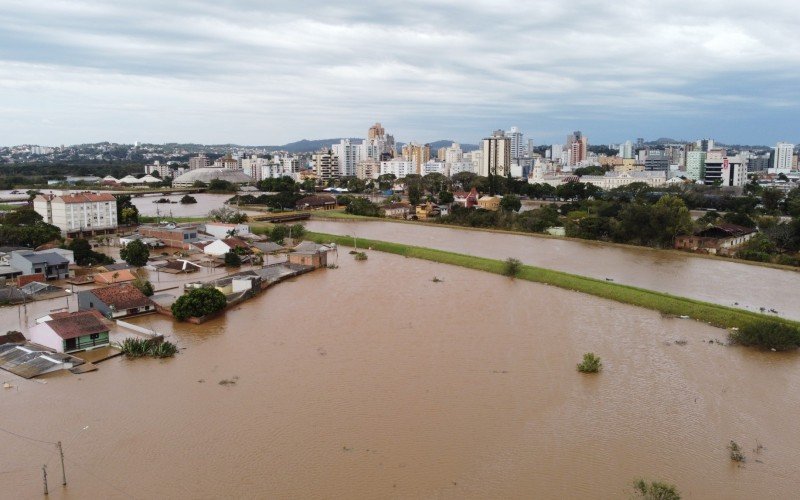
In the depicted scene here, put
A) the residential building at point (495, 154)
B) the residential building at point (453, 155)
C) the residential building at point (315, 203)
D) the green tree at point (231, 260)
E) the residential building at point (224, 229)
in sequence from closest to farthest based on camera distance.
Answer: the green tree at point (231, 260), the residential building at point (224, 229), the residential building at point (315, 203), the residential building at point (495, 154), the residential building at point (453, 155)

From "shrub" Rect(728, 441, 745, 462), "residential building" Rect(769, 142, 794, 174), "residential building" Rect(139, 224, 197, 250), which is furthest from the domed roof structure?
"residential building" Rect(769, 142, 794, 174)

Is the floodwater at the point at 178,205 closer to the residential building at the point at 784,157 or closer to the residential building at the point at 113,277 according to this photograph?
the residential building at the point at 113,277

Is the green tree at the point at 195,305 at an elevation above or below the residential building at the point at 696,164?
below

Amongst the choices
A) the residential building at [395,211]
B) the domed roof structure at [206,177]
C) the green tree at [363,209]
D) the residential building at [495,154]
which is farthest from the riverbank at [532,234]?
the residential building at [495,154]

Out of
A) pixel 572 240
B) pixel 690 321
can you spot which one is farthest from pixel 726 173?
pixel 690 321

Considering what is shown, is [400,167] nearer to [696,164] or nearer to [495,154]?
[495,154]

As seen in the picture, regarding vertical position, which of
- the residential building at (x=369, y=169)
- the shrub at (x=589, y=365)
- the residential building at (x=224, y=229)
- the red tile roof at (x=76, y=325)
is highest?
the residential building at (x=369, y=169)

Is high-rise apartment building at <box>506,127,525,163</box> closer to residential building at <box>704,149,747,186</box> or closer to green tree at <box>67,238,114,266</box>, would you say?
residential building at <box>704,149,747,186</box>
